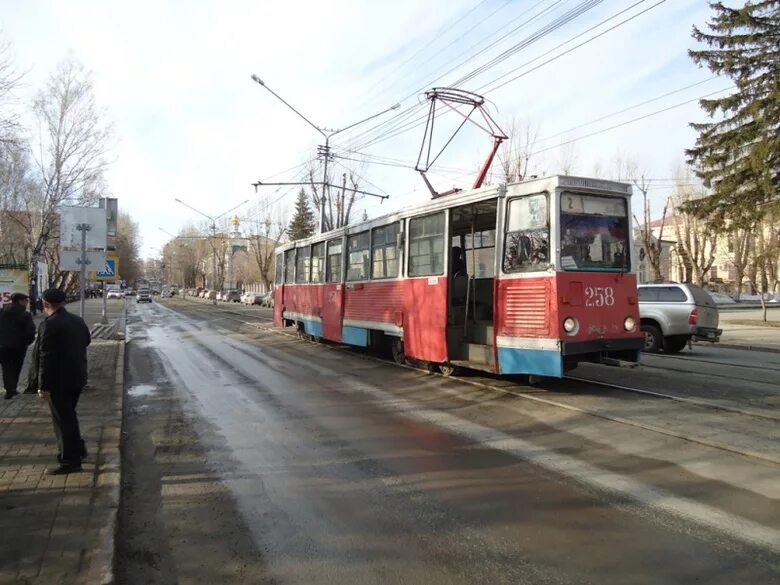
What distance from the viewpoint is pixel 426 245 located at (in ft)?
36.2

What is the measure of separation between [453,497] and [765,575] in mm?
2234

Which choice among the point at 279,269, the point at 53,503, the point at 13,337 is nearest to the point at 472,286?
the point at 13,337

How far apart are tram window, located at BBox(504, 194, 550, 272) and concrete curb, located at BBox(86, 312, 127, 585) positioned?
593cm

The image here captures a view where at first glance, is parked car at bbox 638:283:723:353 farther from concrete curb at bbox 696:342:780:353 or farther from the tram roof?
the tram roof

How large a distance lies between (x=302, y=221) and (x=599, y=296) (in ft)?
201

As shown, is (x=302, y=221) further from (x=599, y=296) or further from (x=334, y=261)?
(x=599, y=296)

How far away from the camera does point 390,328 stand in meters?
12.4

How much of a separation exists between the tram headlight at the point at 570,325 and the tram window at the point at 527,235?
2.77ft

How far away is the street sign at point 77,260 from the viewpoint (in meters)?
16.5

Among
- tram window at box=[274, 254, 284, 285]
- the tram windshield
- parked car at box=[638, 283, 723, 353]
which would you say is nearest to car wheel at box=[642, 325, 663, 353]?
parked car at box=[638, 283, 723, 353]

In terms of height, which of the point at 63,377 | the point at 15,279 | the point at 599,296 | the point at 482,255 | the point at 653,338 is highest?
the point at 482,255

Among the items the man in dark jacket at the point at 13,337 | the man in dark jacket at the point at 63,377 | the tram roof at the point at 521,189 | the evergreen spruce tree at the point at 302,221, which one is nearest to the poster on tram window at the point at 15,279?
the man in dark jacket at the point at 13,337

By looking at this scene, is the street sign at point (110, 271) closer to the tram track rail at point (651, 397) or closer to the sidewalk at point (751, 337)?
the tram track rail at point (651, 397)

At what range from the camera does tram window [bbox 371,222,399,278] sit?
12.2 meters
